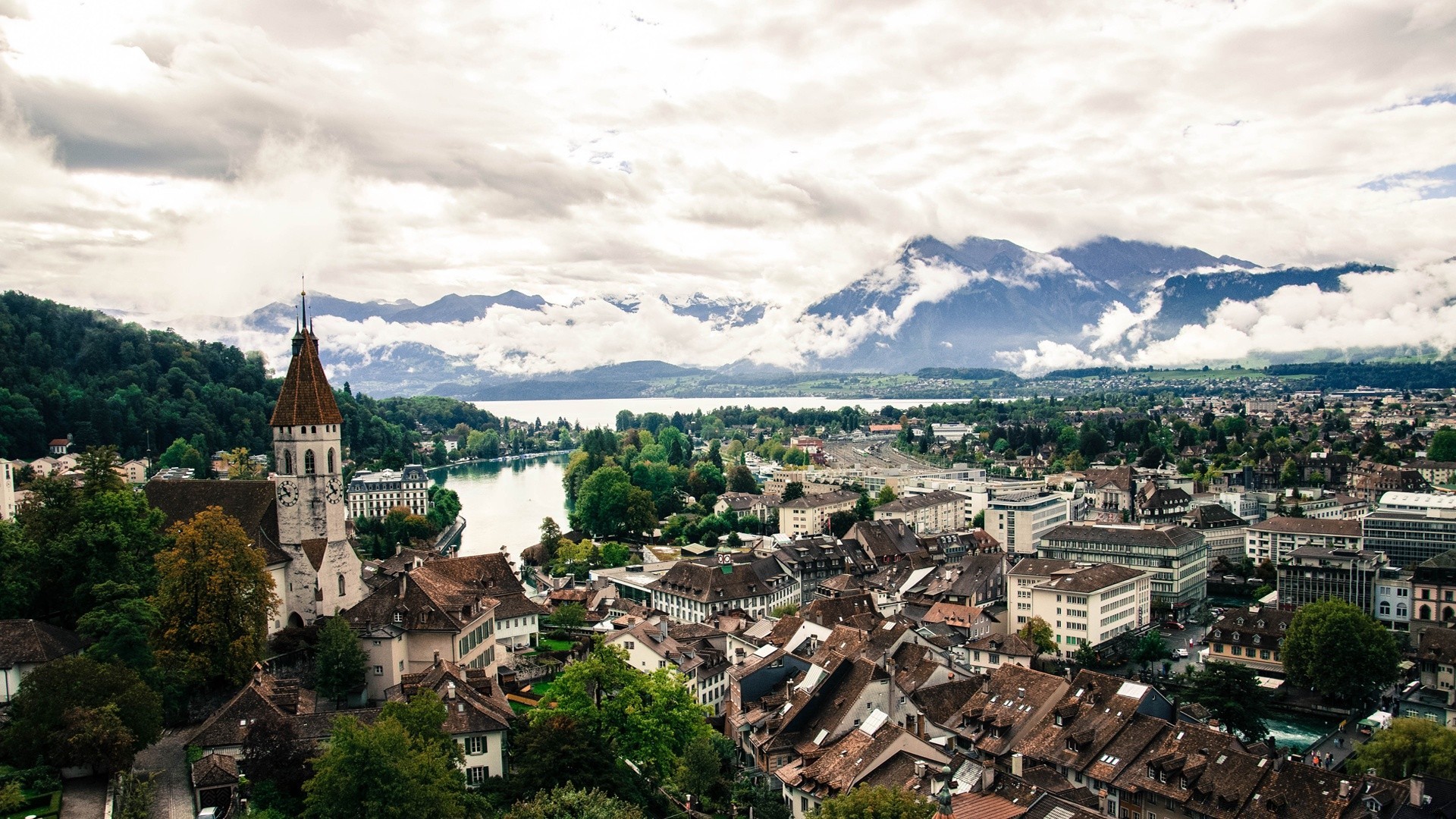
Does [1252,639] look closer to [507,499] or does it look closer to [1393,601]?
[1393,601]

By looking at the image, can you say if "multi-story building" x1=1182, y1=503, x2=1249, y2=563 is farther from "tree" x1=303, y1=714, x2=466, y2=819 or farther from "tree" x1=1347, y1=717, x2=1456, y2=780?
"tree" x1=303, y1=714, x2=466, y2=819

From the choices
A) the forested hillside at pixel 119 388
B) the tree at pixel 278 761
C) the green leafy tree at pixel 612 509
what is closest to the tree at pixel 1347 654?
the tree at pixel 278 761

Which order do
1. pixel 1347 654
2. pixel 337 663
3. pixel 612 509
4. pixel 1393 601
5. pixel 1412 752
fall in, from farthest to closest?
pixel 612 509, pixel 1393 601, pixel 1347 654, pixel 337 663, pixel 1412 752

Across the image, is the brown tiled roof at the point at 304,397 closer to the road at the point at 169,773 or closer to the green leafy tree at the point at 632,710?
the road at the point at 169,773

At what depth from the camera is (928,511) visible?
78062mm

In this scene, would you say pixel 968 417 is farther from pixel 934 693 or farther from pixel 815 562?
pixel 934 693

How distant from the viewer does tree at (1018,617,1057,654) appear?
43969 millimetres

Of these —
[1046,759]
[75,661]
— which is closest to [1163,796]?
[1046,759]

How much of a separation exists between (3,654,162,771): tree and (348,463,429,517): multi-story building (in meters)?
63.8

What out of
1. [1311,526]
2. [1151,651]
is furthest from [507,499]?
[1151,651]

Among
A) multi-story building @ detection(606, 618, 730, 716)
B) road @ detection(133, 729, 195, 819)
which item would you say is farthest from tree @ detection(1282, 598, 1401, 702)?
road @ detection(133, 729, 195, 819)

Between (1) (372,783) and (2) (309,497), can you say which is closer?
(1) (372,783)

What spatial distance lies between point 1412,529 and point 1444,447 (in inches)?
1856

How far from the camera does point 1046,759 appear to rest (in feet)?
87.7
